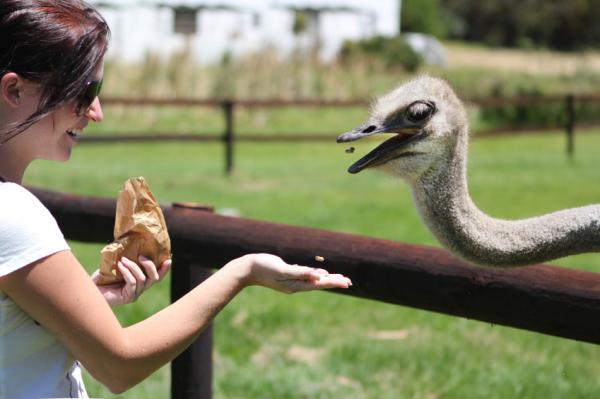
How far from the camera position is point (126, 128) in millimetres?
18328

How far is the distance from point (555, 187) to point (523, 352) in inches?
→ 251

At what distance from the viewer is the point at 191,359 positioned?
3494mm

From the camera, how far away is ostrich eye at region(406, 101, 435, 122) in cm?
233

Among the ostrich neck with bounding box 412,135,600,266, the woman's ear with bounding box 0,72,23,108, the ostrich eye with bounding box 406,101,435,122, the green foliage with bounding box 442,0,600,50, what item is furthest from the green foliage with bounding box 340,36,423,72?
the woman's ear with bounding box 0,72,23,108

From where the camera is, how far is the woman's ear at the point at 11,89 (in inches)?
72.7

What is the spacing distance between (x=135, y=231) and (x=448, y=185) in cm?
76

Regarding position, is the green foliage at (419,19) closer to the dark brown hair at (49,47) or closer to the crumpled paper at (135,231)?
the crumpled paper at (135,231)

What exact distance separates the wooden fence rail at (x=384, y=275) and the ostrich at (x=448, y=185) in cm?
11

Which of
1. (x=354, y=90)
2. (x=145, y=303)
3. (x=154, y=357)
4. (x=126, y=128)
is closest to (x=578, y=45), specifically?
(x=354, y=90)

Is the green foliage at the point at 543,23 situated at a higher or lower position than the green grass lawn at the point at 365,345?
lower

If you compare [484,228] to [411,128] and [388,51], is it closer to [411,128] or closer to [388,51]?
[411,128]

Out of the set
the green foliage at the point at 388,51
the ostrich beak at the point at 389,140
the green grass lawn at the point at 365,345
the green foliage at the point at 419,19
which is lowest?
the green foliage at the point at 419,19

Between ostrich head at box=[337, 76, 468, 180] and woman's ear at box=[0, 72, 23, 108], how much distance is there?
2.34ft

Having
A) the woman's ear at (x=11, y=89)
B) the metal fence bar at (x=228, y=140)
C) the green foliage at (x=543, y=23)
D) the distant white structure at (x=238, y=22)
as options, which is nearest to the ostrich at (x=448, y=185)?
the woman's ear at (x=11, y=89)
